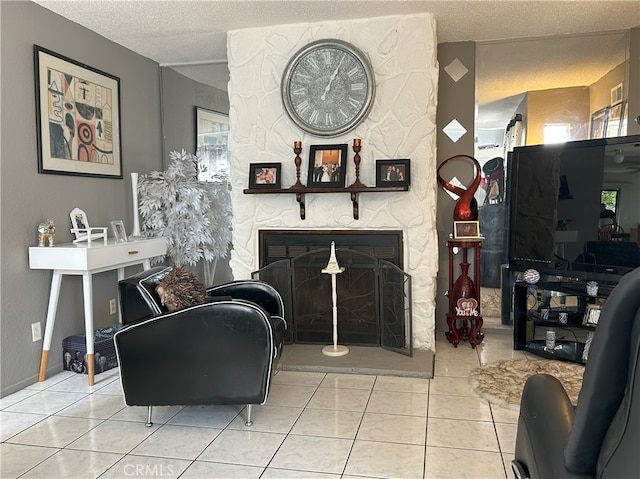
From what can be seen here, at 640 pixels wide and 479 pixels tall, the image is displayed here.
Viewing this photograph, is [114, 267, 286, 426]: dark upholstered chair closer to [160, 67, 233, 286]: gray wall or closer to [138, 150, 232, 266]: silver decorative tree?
[138, 150, 232, 266]: silver decorative tree

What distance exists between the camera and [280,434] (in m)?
2.61

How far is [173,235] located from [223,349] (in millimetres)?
2105

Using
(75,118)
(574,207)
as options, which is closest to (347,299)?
(574,207)

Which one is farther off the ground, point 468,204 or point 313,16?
point 313,16

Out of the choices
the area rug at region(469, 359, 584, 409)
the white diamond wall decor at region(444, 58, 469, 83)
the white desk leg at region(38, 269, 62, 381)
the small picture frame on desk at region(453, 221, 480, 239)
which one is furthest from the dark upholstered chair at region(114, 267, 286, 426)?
the white diamond wall decor at region(444, 58, 469, 83)

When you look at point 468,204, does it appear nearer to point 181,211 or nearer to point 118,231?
point 181,211

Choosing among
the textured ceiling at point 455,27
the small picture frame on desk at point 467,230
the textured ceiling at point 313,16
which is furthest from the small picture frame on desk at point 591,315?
the textured ceiling at point 313,16

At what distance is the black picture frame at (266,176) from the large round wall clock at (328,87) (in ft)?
1.30

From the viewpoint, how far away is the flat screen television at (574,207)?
3365mm

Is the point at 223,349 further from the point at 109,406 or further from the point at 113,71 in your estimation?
the point at 113,71

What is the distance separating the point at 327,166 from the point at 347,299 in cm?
105

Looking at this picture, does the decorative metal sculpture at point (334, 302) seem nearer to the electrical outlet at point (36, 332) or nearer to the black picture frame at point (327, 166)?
the black picture frame at point (327, 166)

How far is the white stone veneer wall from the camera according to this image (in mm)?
3818

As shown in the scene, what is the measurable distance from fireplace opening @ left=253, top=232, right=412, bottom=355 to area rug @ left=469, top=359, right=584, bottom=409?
0.65 metres
